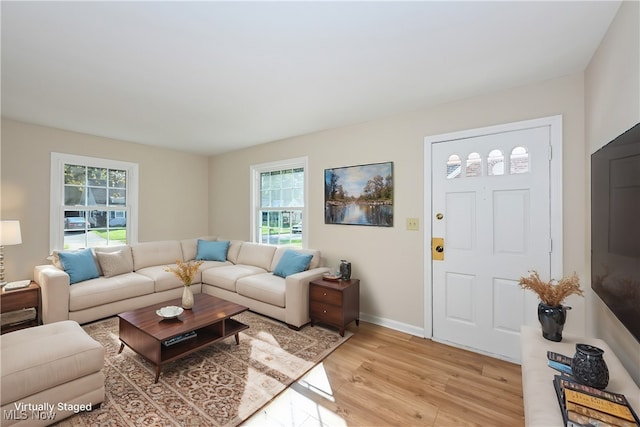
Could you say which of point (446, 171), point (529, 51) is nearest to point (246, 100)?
point (446, 171)

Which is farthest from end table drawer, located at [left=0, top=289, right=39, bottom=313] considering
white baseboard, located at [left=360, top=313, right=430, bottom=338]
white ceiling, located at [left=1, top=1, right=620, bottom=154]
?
white baseboard, located at [left=360, top=313, right=430, bottom=338]

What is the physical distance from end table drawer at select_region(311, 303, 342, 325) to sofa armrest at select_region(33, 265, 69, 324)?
2635 mm

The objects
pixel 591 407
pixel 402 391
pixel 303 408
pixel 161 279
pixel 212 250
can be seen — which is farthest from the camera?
pixel 212 250

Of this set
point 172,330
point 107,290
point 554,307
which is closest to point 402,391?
point 554,307

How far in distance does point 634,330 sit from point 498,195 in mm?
1552

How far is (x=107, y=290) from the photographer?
3.26 meters

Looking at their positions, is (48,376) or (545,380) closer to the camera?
(545,380)

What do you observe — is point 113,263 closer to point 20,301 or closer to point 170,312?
point 20,301

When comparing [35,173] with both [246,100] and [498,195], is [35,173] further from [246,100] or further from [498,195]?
[498,195]

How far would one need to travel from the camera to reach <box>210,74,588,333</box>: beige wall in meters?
2.24

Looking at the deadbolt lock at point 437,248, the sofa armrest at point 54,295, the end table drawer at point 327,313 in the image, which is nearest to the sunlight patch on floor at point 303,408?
the end table drawer at point 327,313

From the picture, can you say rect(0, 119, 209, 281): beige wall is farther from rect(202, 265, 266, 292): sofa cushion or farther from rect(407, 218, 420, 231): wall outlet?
rect(407, 218, 420, 231): wall outlet

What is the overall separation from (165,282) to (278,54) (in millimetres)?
3233

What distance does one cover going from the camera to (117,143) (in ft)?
13.8
